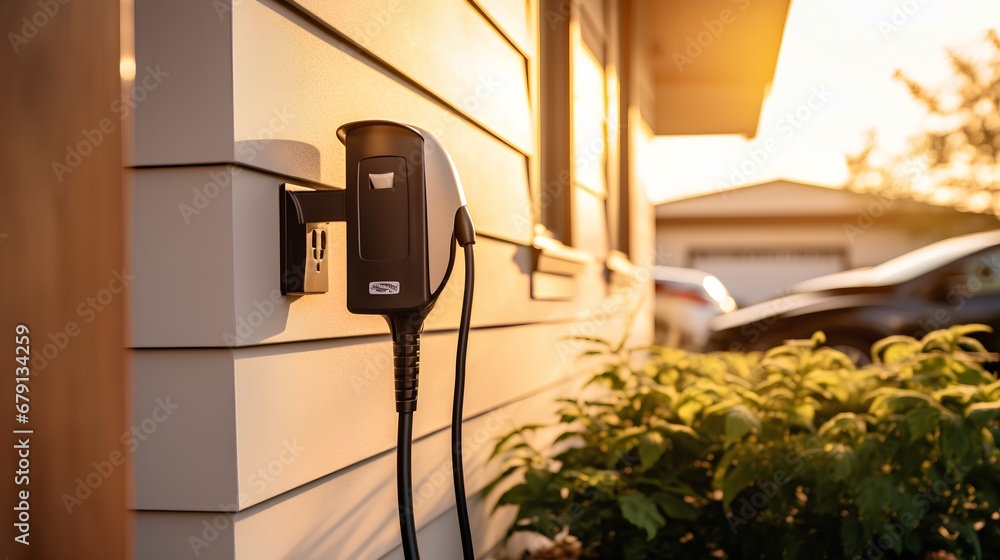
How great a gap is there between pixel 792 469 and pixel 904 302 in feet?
18.5

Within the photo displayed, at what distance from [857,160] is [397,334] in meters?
16.8

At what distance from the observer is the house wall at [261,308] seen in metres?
0.94

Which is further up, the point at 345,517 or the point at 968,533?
the point at 345,517

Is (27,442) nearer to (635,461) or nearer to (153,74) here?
(153,74)

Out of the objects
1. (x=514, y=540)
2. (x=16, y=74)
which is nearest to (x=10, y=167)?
(x=16, y=74)

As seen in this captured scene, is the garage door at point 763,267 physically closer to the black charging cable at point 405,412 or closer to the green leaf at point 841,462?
the green leaf at point 841,462

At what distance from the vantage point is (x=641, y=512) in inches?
66.9

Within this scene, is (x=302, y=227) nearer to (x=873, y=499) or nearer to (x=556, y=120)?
(x=873, y=499)

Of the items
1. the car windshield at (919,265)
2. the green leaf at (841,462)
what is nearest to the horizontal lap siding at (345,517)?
the green leaf at (841,462)

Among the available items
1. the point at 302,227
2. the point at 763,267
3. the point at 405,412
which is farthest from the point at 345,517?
the point at 763,267

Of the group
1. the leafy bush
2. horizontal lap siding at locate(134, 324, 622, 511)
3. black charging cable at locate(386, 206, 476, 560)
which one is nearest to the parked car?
the leafy bush

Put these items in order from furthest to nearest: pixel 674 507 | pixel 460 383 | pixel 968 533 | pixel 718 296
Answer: pixel 718 296
pixel 674 507
pixel 968 533
pixel 460 383

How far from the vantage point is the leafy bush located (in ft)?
5.47

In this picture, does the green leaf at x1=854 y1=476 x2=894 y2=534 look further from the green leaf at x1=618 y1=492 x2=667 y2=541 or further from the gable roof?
the gable roof
